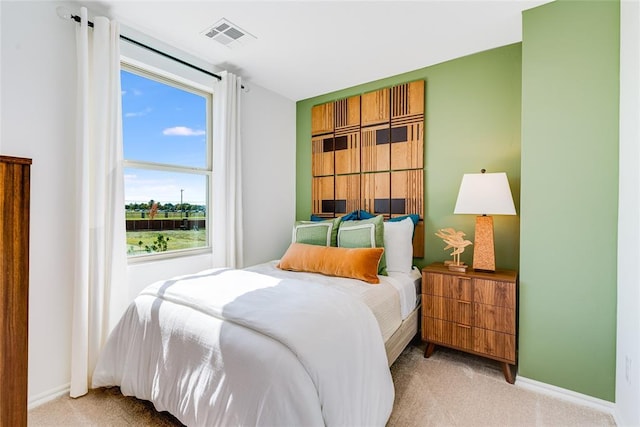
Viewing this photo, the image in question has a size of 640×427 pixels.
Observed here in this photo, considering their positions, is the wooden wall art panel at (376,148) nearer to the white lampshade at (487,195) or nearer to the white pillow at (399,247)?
the white pillow at (399,247)

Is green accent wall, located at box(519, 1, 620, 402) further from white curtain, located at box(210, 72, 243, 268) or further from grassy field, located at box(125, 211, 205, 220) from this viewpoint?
grassy field, located at box(125, 211, 205, 220)

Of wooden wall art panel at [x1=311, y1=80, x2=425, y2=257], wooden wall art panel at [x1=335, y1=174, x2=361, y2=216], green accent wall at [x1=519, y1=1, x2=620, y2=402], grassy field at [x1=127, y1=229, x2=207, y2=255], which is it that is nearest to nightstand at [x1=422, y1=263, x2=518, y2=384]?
green accent wall at [x1=519, y1=1, x2=620, y2=402]

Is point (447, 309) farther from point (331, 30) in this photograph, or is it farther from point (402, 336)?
point (331, 30)

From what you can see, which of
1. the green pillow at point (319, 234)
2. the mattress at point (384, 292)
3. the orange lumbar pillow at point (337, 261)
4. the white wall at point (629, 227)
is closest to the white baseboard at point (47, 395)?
the mattress at point (384, 292)

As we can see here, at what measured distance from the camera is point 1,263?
1005 mm

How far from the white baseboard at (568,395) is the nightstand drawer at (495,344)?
16cm

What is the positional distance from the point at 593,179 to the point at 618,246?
411mm

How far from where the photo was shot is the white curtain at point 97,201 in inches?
74.9

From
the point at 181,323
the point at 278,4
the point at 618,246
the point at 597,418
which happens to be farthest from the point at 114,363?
the point at 618,246

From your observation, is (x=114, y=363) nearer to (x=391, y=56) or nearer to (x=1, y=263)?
(x=1, y=263)

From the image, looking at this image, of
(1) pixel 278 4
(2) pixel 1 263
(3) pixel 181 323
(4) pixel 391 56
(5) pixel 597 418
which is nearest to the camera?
(2) pixel 1 263

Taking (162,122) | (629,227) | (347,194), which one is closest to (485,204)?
(629,227)

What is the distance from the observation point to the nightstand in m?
2.01

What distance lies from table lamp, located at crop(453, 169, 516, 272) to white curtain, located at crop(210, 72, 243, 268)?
200 centimetres
